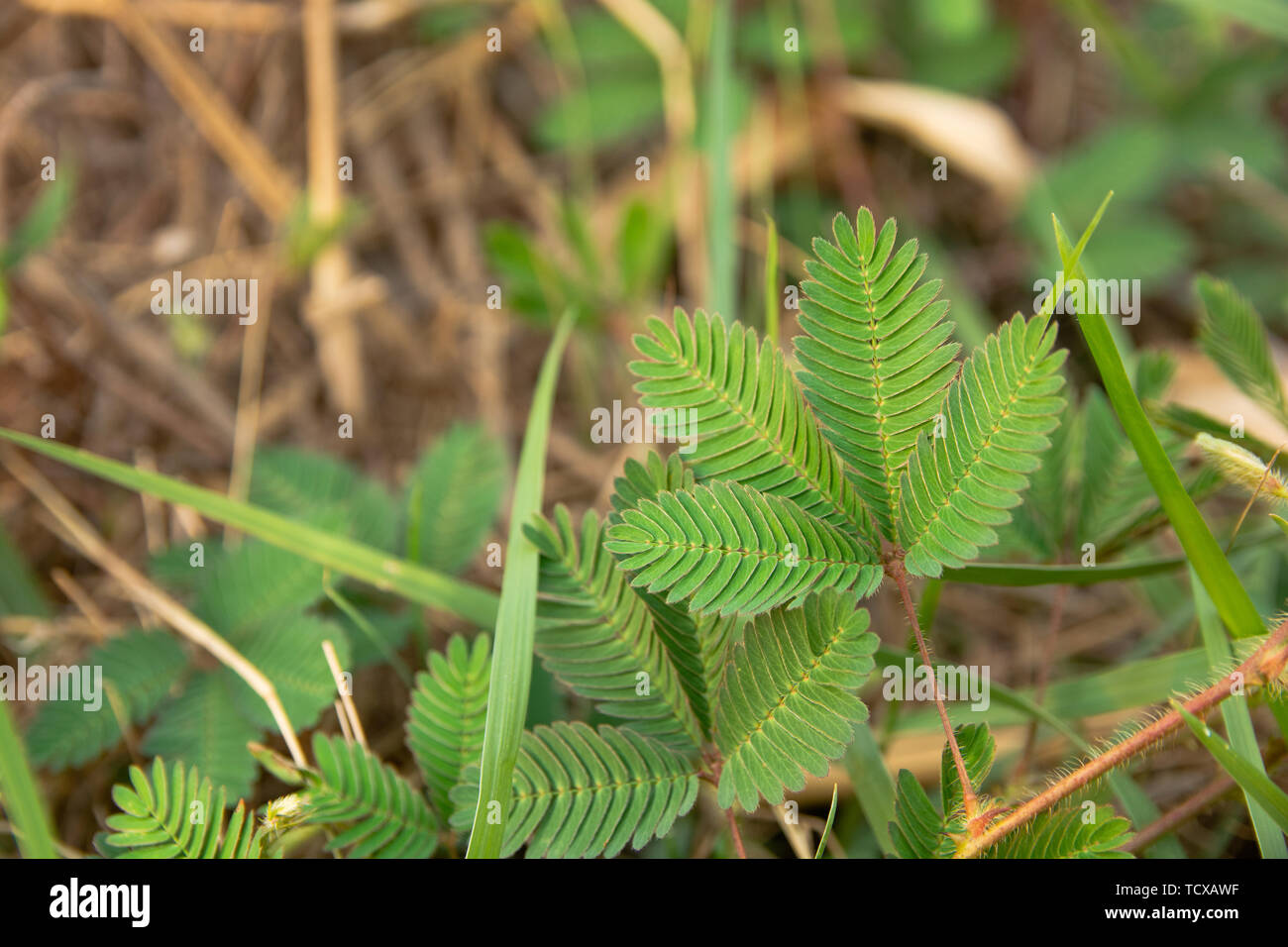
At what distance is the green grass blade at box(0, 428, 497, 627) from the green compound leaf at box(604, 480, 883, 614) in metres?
0.53

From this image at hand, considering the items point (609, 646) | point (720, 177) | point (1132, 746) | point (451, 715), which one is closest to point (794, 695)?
point (609, 646)

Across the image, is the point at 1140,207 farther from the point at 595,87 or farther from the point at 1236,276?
the point at 595,87

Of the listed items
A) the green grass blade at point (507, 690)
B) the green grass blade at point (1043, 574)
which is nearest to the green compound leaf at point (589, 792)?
the green grass blade at point (507, 690)

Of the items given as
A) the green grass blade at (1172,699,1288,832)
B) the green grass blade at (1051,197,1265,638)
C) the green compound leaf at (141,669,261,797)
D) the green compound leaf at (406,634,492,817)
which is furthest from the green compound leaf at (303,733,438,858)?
the green grass blade at (1051,197,1265,638)

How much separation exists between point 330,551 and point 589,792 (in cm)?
67

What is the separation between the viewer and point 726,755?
1155 millimetres

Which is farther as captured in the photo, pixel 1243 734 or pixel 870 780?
pixel 870 780

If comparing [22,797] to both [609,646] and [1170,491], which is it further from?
[1170,491]

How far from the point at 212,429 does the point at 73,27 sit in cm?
147

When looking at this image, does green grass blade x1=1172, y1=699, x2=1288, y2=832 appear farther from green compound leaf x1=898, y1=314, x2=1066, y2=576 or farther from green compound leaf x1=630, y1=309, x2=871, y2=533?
green compound leaf x1=630, y1=309, x2=871, y2=533

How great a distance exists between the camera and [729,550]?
3.49 ft

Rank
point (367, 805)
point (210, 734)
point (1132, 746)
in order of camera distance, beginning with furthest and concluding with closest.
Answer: point (210, 734)
point (367, 805)
point (1132, 746)

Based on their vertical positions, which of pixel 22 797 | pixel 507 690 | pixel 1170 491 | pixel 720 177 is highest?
pixel 720 177
